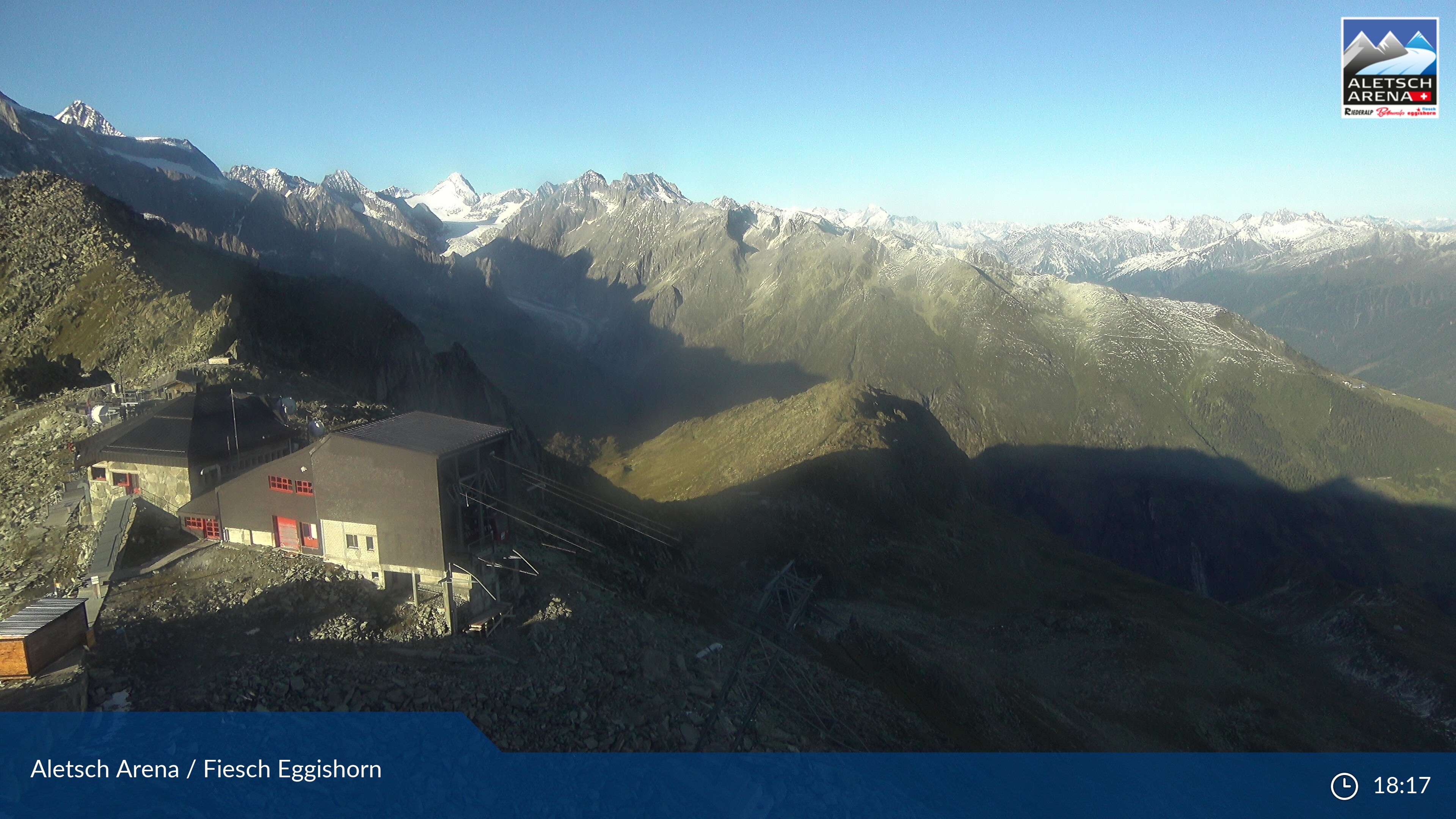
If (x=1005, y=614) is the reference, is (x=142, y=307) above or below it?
above

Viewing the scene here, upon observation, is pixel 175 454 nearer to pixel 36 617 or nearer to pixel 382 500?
pixel 382 500

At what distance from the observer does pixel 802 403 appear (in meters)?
96.8

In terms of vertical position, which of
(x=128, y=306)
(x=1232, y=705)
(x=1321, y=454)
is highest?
(x=128, y=306)

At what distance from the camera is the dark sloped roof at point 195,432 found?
28.9 m

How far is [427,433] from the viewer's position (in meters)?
25.7

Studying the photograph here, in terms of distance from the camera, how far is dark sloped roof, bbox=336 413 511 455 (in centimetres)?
2408

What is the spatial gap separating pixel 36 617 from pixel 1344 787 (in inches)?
2579

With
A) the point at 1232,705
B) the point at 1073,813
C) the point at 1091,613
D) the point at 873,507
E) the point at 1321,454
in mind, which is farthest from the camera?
the point at 1321,454

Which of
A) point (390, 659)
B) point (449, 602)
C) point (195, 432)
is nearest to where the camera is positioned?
point (390, 659)

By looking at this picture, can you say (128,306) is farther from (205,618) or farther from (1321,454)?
(1321,454)

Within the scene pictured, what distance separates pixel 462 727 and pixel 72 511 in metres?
21.5

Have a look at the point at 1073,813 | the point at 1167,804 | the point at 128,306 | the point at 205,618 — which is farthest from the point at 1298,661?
the point at 128,306

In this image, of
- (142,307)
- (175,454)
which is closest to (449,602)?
(175,454)

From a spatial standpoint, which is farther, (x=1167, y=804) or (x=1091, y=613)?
(x=1091, y=613)
